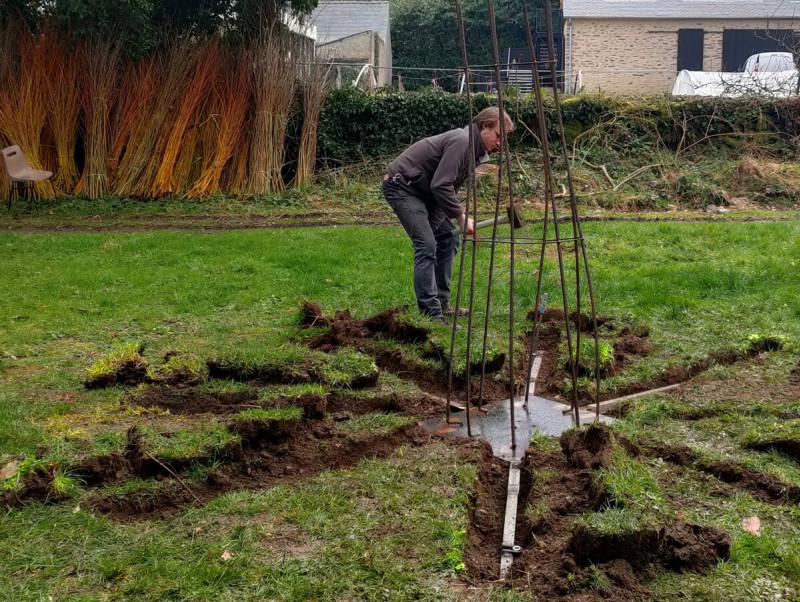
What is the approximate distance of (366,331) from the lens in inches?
275

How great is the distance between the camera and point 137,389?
5793 mm

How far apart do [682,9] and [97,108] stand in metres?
25.9

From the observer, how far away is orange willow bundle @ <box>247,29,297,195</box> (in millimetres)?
15195

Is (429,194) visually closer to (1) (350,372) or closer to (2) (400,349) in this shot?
(2) (400,349)

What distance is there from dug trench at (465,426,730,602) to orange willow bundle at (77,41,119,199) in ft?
40.3

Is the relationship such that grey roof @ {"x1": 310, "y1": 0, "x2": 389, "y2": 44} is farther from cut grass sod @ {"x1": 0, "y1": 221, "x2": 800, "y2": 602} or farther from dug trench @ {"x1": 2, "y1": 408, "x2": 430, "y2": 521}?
dug trench @ {"x1": 2, "y1": 408, "x2": 430, "y2": 521}

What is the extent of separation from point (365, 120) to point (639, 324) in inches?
447

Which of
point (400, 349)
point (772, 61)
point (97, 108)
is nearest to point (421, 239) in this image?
point (400, 349)

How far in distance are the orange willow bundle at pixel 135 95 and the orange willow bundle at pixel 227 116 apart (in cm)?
109

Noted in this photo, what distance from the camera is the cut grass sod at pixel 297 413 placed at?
139 inches

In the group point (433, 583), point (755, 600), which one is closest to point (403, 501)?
point (433, 583)

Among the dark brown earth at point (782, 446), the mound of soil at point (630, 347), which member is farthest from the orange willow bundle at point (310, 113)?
the dark brown earth at point (782, 446)

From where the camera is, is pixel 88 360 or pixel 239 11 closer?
pixel 88 360

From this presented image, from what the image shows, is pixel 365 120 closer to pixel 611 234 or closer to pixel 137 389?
pixel 611 234
